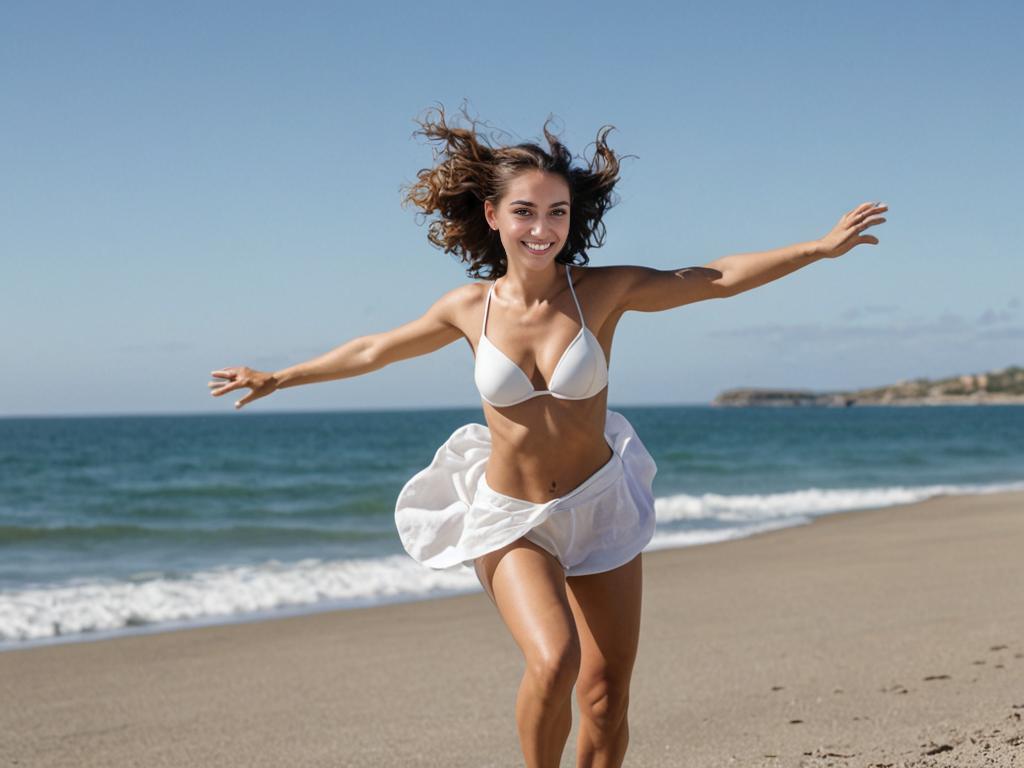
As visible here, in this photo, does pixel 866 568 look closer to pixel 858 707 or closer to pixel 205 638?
pixel 858 707

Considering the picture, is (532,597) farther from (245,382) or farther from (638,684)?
(638,684)

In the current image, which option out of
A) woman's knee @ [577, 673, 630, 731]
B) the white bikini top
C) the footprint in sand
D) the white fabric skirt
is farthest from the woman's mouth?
the footprint in sand

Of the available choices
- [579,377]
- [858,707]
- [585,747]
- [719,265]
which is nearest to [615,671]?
[585,747]

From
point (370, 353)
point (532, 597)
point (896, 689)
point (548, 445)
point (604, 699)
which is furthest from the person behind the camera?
point (896, 689)

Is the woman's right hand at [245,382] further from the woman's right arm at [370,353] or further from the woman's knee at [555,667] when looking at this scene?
the woman's knee at [555,667]

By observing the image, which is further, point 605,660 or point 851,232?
point 851,232

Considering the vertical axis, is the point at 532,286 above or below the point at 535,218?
below

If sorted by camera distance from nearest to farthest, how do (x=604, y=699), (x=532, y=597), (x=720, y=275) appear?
(x=532, y=597) < (x=604, y=699) < (x=720, y=275)

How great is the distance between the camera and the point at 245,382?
4312 mm

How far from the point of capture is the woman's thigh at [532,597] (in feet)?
11.0

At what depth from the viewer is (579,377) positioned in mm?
3719

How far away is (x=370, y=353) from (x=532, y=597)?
1221 mm

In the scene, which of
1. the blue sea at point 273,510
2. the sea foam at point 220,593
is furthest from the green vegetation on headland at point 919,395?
the sea foam at point 220,593

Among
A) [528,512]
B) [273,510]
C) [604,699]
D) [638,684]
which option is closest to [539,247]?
[528,512]
